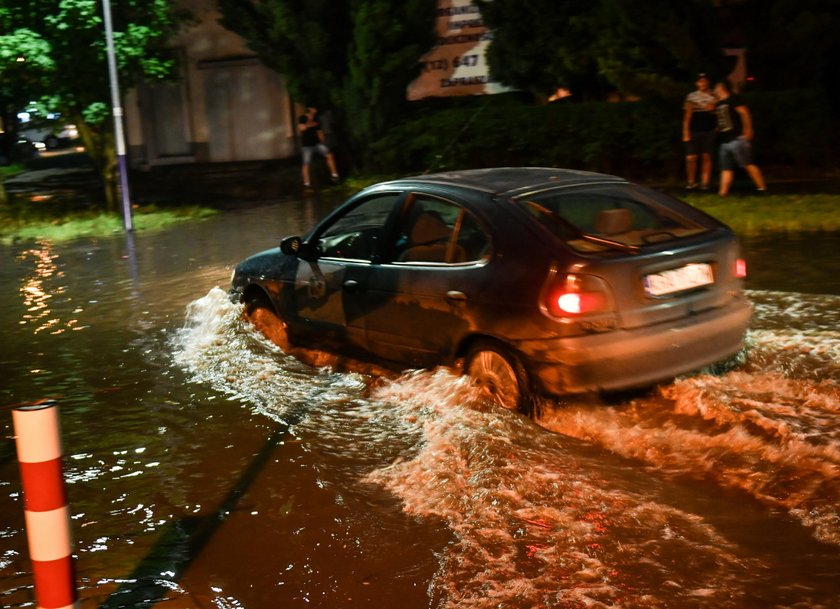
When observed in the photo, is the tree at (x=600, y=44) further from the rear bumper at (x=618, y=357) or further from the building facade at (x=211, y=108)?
the rear bumper at (x=618, y=357)

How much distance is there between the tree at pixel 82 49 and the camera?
18.8 m

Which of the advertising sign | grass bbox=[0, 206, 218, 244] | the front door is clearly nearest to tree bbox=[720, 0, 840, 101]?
the advertising sign

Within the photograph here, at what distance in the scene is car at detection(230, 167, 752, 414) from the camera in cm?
575

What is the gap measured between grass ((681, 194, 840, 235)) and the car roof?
6.71 metres

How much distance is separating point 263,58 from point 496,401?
19051 mm

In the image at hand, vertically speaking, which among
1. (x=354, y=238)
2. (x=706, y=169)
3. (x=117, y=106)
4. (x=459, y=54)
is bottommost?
(x=706, y=169)

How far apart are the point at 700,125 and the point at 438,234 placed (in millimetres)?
10536

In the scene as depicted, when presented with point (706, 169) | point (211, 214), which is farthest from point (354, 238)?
Result: point (211, 214)

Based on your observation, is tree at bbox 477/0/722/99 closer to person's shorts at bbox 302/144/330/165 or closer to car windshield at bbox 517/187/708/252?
person's shorts at bbox 302/144/330/165

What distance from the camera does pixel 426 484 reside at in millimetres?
5281

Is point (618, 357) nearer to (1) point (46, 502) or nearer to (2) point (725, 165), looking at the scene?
(1) point (46, 502)

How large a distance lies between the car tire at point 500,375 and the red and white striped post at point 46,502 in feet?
10.3

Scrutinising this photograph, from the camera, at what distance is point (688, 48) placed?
17906mm

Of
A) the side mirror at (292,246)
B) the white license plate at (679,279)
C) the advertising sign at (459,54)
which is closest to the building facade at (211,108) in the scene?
the advertising sign at (459,54)
